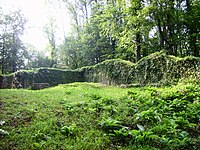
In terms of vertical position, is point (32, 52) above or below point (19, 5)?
below

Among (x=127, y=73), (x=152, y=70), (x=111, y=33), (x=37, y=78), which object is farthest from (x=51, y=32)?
(x=152, y=70)

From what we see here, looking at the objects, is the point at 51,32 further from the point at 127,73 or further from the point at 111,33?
the point at 127,73

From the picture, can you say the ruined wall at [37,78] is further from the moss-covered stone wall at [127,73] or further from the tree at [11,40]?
the tree at [11,40]

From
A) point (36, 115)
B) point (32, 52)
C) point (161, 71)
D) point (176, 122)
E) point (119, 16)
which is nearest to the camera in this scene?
point (176, 122)

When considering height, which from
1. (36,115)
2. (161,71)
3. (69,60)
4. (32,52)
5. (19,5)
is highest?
(19,5)

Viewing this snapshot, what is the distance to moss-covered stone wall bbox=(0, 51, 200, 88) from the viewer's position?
9586 mm

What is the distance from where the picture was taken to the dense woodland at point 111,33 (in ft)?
45.8

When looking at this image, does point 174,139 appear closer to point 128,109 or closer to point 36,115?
point 128,109

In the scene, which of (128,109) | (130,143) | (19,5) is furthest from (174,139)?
(19,5)

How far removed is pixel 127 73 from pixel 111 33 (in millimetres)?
5115

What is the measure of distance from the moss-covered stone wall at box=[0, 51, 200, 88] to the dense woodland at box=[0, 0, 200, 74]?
2180mm

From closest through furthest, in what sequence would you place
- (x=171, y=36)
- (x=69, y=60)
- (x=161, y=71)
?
(x=161, y=71)
(x=171, y=36)
(x=69, y=60)

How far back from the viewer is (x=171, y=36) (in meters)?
14.7

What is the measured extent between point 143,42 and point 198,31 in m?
4.23
